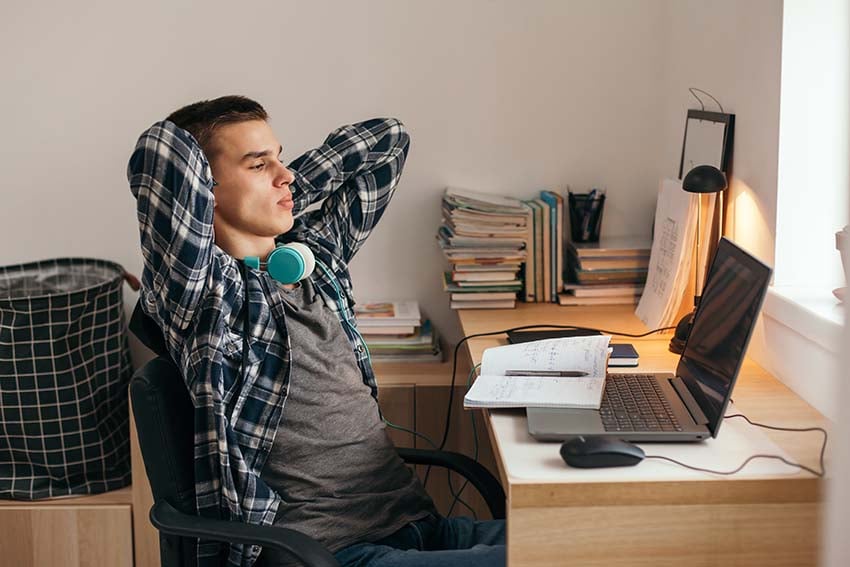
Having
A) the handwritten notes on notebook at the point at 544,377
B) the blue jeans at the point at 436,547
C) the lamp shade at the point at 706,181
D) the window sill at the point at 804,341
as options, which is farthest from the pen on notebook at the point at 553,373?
the lamp shade at the point at 706,181

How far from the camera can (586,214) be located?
262 centimetres

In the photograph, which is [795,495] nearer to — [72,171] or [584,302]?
[584,302]

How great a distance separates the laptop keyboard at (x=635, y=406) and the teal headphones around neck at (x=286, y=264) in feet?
1.85

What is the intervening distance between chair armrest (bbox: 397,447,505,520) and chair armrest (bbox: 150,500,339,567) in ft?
1.36

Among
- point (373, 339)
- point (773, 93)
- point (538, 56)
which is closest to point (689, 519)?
point (773, 93)

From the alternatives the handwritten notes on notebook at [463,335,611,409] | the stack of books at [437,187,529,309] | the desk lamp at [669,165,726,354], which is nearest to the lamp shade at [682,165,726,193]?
the desk lamp at [669,165,726,354]

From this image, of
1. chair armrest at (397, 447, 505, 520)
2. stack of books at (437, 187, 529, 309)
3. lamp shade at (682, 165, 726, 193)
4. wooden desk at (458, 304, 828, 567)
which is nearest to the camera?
wooden desk at (458, 304, 828, 567)

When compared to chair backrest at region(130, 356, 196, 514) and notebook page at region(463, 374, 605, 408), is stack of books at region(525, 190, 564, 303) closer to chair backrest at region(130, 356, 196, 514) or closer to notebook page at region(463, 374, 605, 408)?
notebook page at region(463, 374, 605, 408)

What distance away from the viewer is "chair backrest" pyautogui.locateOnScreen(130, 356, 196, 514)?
1.63 metres

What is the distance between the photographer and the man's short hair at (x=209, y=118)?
1821mm

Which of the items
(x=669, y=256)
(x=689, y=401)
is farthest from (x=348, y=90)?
(x=689, y=401)

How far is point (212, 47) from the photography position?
2.60 m

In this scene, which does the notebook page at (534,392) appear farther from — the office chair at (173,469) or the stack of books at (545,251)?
the stack of books at (545,251)

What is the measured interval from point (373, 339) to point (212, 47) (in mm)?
856
